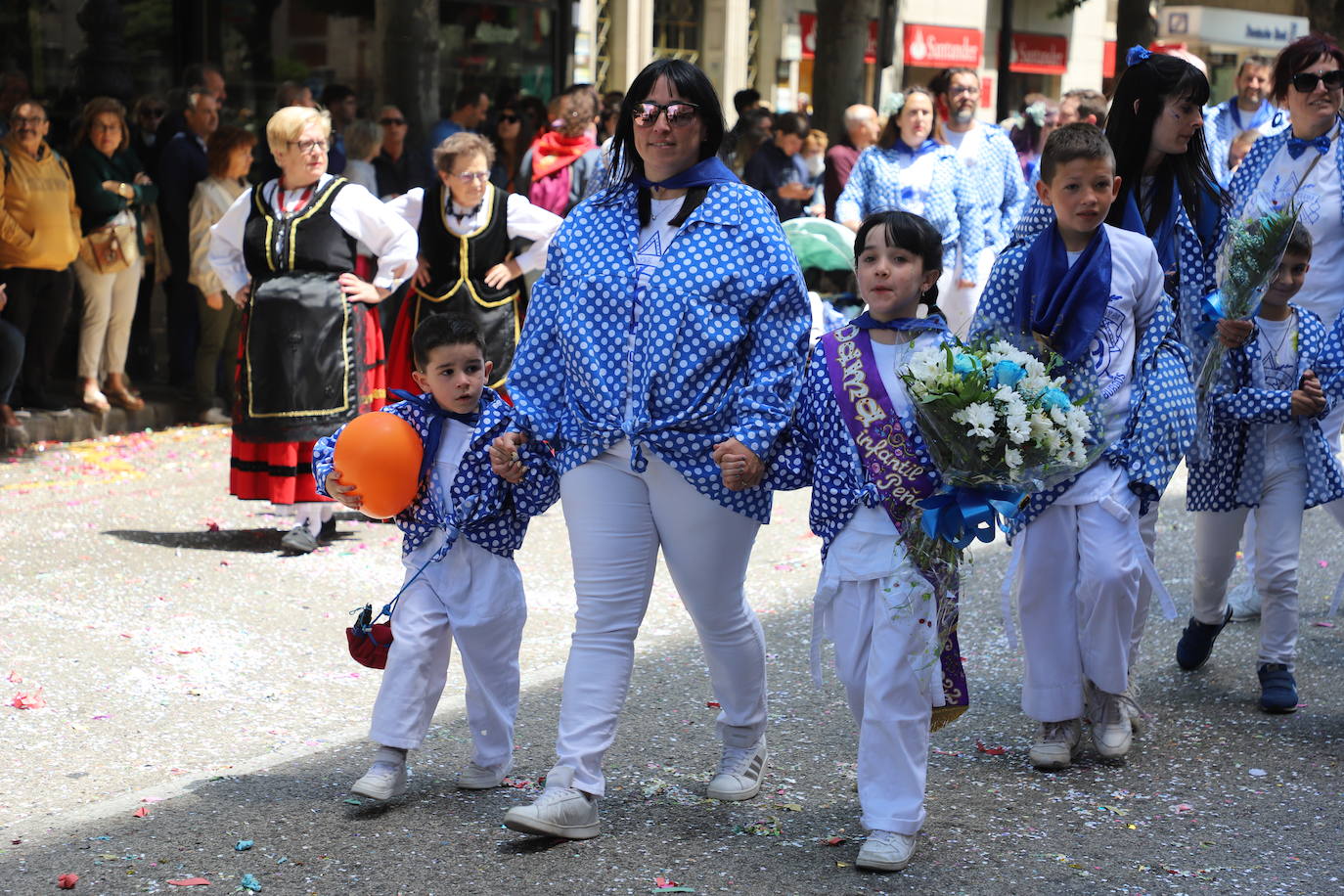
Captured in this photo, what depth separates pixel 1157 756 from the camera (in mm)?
4938

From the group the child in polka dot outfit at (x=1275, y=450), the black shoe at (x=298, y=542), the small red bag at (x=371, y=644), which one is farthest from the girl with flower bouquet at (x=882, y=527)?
the black shoe at (x=298, y=542)

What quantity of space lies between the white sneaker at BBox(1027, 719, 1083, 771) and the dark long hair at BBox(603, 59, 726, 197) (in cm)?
191

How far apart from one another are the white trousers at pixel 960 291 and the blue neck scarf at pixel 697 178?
19.8ft

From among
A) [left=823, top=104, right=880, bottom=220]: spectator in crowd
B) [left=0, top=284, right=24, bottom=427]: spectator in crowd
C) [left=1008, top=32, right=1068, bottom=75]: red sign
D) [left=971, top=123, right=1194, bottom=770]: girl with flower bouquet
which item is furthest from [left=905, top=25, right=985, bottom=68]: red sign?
[left=971, top=123, right=1194, bottom=770]: girl with flower bouquet

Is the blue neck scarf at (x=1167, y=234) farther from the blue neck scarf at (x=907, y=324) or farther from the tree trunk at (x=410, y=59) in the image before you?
the tree trunk at (x=410, y=59)

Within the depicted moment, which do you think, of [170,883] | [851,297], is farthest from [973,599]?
[851,297]

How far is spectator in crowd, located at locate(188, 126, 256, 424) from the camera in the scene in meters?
10.4

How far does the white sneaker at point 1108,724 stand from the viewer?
15.9 feet

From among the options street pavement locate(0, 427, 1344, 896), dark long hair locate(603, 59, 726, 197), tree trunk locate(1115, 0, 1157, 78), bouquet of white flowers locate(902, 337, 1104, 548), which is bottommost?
street pavement locate(0, 427, 1344, 896)

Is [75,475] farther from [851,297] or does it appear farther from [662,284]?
[662,284]

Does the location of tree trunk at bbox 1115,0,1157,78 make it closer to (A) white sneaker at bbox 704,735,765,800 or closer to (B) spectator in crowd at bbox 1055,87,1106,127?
(B) spectator in crowd at bbox 1055,87,1106,127

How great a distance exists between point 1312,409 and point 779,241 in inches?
88.1

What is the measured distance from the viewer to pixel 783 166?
13.7 metres

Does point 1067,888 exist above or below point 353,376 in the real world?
below
